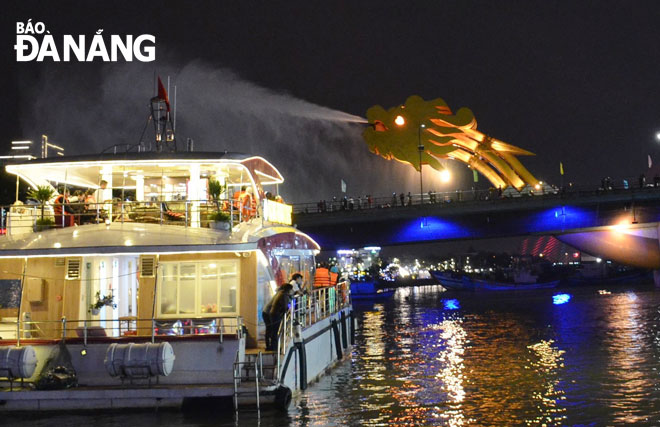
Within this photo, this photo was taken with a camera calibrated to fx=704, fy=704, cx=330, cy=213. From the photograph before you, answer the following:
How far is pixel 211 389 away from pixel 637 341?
888 inches

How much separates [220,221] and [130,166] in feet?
12.4

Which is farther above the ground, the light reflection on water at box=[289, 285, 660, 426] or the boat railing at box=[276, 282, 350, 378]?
the boat railing at box=[276, 282, 350, 378]

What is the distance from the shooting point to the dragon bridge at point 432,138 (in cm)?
7850

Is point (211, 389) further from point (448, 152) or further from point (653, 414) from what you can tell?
point (448, 152)

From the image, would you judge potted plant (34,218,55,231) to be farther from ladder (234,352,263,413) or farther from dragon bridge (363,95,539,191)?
dragon bridge (363,95,539,191)

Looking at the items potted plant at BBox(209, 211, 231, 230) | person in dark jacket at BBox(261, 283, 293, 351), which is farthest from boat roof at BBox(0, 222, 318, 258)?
person in dark jacket at BBox(261, 283, 293, 351)

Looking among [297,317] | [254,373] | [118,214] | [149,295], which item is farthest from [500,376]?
[118,214]

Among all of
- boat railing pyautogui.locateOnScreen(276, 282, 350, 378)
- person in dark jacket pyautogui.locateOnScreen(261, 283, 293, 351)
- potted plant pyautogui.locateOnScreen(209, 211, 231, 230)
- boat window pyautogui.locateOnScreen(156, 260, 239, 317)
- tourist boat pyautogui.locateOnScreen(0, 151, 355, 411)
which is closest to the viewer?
tourist boat pyautogui.locateOnScreen(0, 151, 355, 411)

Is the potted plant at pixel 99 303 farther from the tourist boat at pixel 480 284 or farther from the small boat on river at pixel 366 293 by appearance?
the tourist boat at pixel 480 284

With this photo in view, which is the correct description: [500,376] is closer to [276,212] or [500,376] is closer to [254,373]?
[276,212]

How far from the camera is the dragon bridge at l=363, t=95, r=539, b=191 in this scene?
78.5 metres

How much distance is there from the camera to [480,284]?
8869 cm

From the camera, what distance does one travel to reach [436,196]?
204 feet

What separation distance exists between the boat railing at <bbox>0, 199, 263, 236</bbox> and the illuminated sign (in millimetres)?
572
